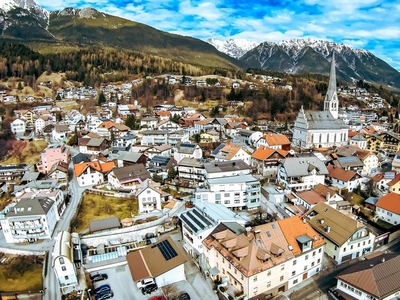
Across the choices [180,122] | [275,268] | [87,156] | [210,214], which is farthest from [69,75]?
[275,268]

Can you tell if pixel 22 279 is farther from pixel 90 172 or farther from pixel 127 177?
pixel 90 172

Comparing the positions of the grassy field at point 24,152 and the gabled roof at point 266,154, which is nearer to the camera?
the gabled roof at point 266,154

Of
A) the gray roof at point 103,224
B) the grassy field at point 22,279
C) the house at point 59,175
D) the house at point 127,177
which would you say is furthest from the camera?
the house at point 59,175

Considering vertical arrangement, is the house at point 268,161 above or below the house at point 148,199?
above

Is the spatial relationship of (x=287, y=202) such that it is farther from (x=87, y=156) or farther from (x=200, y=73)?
(x=200, y=73)

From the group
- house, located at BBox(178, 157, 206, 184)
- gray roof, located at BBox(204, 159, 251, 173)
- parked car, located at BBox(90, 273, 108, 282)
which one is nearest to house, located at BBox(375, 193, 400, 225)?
gray roof, located at BBox(204, 159, 251, 173)

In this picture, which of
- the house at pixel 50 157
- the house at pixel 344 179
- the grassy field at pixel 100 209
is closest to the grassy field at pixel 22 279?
the grassy field at pixel 100 209

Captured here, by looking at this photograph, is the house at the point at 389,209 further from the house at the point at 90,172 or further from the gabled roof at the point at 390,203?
the house at the point at 90,172

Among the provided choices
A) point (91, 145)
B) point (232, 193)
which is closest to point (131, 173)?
point (232, 193)
